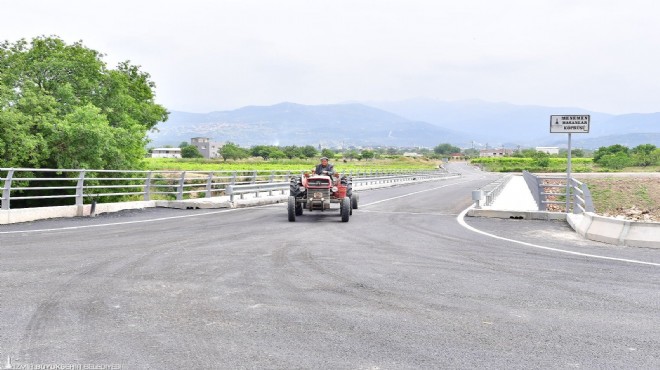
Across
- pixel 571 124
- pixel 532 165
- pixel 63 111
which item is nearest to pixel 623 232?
pixel 571 124

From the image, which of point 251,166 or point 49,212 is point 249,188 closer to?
point 49,212

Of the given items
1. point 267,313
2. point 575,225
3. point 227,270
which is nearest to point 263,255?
point 227,270

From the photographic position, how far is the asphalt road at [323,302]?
15.3ft

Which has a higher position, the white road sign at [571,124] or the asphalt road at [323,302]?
the white road sign at [571,124]

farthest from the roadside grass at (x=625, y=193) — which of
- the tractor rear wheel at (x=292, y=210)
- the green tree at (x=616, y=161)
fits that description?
the green tree at (x=616, y=161)

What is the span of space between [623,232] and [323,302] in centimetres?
809

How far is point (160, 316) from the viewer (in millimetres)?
5734

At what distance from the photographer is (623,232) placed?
38.0ft

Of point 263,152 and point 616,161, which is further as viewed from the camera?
point 263,152

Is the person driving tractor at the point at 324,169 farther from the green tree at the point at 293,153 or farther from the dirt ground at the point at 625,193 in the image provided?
the green tree at the point at 293,153

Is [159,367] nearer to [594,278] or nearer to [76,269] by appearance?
[76,269]

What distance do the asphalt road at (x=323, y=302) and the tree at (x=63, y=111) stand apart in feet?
57.5

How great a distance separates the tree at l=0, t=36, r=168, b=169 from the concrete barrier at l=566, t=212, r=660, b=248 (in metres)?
24.6

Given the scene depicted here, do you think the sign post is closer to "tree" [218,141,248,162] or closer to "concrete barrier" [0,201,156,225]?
"concrete barrier" [0,201,156,225]
